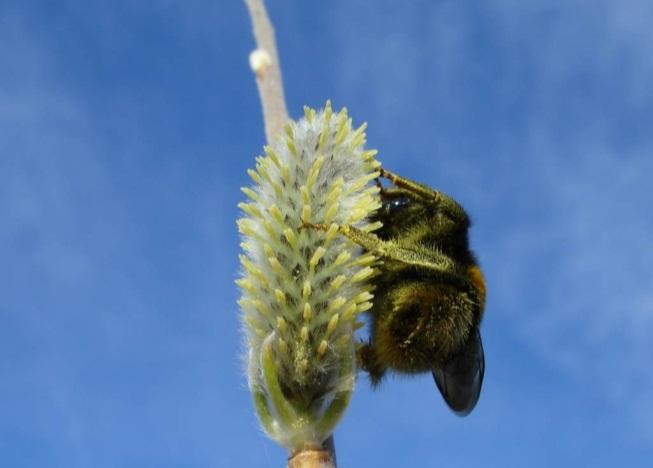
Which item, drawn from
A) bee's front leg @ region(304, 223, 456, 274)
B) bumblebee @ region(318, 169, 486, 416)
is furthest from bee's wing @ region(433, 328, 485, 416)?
bee's front leg @ region(304, 223, 456, 274)

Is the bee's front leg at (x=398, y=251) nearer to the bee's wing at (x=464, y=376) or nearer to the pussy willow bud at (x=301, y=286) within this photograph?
the pussy willow bud at (x=301, y=286)

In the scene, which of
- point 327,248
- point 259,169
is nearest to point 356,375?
point 327,248

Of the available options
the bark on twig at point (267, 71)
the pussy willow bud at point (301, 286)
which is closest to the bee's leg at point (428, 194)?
the pussy willow bud at point (301, 286)

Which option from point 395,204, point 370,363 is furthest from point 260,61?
point 370,363

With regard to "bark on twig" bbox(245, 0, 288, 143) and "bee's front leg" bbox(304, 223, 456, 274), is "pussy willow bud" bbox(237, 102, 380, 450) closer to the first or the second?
"bee's front leg" bbox(304, 223, 456, 274)

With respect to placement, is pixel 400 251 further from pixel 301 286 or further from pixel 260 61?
pixel 260 61

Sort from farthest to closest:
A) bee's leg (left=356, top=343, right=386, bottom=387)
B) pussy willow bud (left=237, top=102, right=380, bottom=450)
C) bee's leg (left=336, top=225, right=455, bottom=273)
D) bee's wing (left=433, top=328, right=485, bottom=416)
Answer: bee's wing (left=433, top=328, right=485, bottom=416)
bee's leg (left=356, top=343, right=386, bottom=387)
bee's leg (left=336, top=225, right=455, bottom=273)
pussy willow bud (left=237, top=102, right=380, bottom=450)
